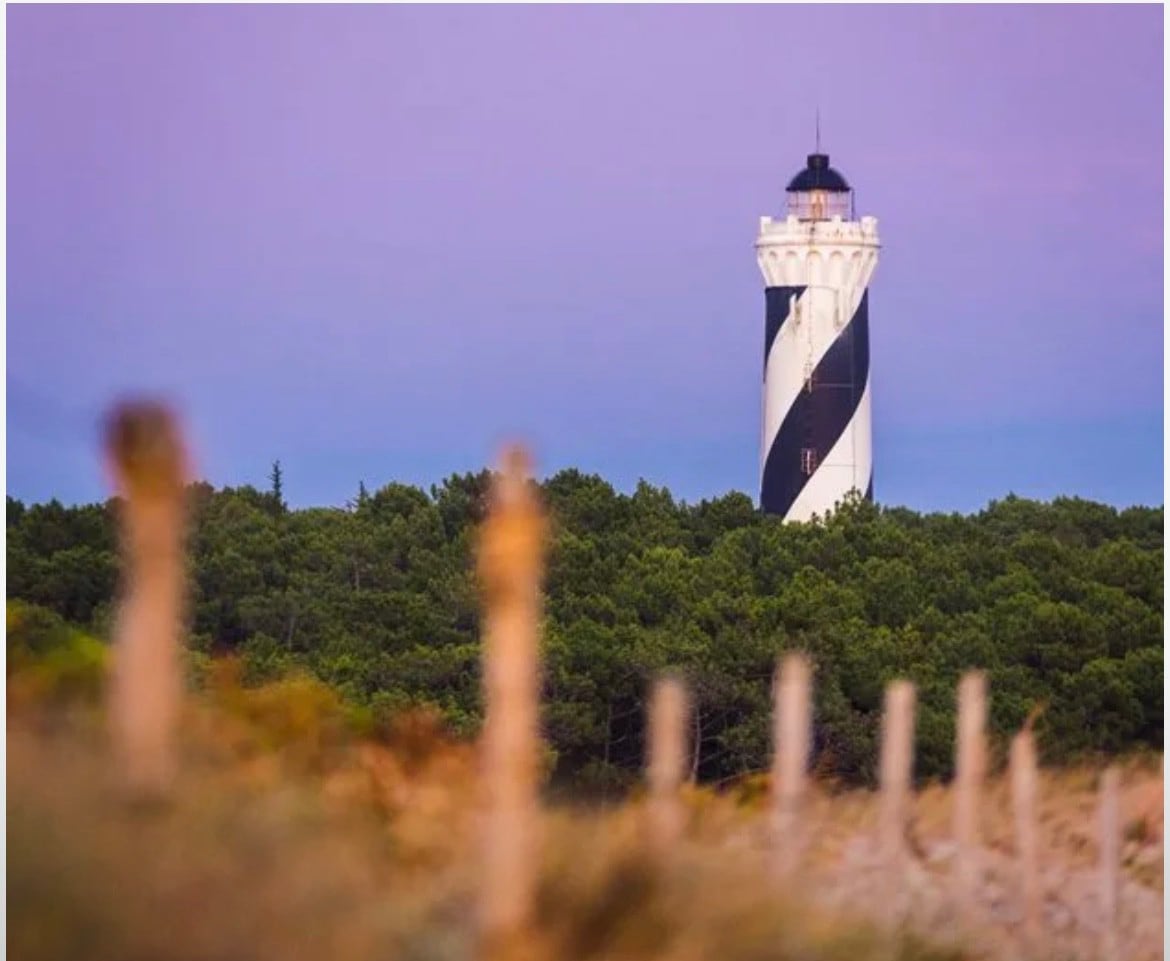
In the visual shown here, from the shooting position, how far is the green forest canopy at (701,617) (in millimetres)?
9164

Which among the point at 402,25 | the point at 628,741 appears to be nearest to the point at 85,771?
the point at 402,25

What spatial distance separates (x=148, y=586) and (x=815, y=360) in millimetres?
16435

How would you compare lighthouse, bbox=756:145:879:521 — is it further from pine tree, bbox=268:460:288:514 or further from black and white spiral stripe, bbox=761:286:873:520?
pine tree, bbox=268:460:288:514

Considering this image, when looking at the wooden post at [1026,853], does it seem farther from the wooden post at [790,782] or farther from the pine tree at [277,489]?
the pine tree at [277,489]

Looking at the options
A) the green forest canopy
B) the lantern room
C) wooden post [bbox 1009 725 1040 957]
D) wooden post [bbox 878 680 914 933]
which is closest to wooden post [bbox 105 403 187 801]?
wooden post [bbox 878 680 914 933]

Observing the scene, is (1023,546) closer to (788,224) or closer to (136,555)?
(788,224)

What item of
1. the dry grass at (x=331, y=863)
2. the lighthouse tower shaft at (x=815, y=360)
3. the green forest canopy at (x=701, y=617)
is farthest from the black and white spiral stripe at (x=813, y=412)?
the dry grass at (x=331, y=863)

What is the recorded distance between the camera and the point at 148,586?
9.91 ft

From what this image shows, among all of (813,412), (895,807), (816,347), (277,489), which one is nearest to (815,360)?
(816,347)

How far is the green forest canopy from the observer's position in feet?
30.1

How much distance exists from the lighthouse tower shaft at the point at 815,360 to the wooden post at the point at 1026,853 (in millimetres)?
14201

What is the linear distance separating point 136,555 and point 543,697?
22.9 ft

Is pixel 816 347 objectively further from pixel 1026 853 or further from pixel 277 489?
pixel 1026 853

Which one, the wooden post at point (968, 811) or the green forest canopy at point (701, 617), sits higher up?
the green forest canopy at point (701, 617)
